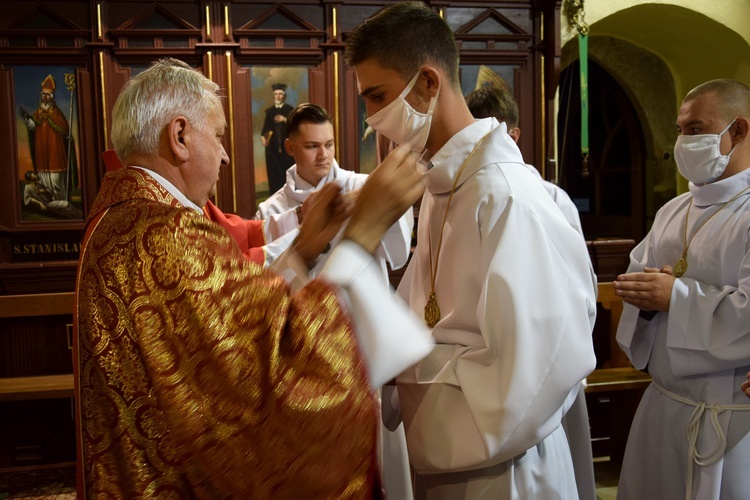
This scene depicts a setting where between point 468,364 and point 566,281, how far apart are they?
304 mm

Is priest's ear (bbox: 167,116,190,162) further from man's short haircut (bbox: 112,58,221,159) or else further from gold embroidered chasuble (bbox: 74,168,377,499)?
gold embroidered chasuble (bbox: 74,168,377,499)

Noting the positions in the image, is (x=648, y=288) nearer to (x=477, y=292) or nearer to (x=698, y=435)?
(x=698, y=435)

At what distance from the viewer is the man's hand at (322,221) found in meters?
1.55

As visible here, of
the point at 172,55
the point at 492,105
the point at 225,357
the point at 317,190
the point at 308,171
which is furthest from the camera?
the point at 172,55

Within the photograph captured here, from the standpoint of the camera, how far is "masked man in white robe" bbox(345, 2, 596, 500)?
4.98ft

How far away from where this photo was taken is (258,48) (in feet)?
19.7

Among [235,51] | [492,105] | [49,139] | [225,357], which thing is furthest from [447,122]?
[49,139]

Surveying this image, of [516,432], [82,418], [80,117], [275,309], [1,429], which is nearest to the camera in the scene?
[275,309]

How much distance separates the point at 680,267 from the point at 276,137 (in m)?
4.04

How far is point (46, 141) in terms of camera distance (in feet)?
19.0

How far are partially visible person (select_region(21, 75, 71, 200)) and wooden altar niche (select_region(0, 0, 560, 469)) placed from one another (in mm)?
45

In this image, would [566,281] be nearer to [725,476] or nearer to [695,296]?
[695,296]

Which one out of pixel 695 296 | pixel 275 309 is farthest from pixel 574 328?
pixel 695 296

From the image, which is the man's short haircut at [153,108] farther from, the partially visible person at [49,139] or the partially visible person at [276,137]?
the partially visible person at [49,139]
